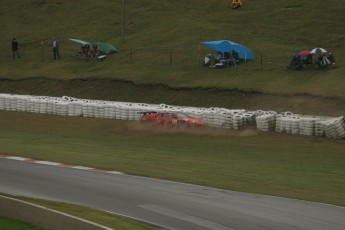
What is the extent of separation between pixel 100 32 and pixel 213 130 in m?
32.7

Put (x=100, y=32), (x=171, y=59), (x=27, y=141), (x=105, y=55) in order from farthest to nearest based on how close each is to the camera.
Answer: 1. (x=100, y=32)
2. (x=105, y=55)
3. (x=171, y=59)
4. (x=27, y=141)

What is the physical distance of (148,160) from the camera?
26.6 metres

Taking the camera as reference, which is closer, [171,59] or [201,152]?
[201,152]

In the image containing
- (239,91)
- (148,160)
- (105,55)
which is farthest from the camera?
(105,55)

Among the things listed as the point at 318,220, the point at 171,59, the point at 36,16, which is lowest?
the point at 318,220

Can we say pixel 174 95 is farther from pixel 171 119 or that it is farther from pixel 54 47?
pixel 54 47

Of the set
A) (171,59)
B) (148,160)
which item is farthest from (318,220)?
(171,59)

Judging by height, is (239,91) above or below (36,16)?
below

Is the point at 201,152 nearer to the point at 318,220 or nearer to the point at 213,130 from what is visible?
the point at 213,130

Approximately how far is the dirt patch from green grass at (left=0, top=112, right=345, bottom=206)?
26.2 feet

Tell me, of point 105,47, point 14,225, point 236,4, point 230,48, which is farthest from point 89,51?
point 14,225

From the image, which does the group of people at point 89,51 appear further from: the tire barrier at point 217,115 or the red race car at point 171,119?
the red race car at point 171,119

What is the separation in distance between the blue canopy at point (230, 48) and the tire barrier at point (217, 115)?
9731 millimetres

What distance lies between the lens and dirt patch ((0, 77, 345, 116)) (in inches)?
1709
